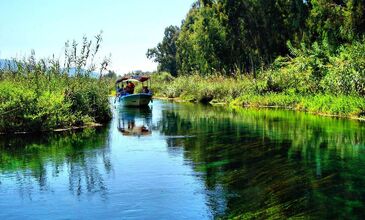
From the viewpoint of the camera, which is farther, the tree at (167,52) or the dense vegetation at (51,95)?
the tree at (167,52)

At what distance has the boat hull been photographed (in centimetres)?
4331

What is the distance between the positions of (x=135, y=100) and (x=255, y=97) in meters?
10.3

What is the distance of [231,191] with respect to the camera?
36.8 ft

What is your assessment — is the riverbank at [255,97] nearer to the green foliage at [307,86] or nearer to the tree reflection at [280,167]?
the green foliage at [307,86]

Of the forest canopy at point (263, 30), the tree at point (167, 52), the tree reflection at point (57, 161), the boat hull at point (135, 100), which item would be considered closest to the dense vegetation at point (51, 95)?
the tree reflection at point (57, 161)

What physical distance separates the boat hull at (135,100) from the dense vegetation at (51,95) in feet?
40.6

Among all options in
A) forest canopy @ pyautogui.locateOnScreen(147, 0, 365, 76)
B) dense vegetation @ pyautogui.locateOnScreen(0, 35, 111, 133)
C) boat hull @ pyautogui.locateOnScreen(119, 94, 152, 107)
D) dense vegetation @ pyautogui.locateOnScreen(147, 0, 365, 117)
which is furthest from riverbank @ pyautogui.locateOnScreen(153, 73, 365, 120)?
dense vegetation @ pyautogui.locateOnScreen(0, 35, 111, 133)

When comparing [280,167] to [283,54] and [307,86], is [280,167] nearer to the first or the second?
[307,86]

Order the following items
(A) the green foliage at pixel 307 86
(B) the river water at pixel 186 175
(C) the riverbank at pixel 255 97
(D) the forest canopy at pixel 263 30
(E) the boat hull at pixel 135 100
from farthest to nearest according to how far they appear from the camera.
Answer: (E) the boat hull at pixel 135 100, (D) the forest canopy at pixel 263 30, (A) the green foliage at pixel 307 86, (C) the riverbank at pixel 255 97, (B) the river water at pixel 186 175

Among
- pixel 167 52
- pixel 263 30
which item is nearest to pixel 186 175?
pixel 263 30

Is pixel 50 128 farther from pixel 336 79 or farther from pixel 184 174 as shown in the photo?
pixel 336 79

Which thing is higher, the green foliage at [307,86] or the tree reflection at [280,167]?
the green foliage at [307,86]

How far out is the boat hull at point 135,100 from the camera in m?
43.3

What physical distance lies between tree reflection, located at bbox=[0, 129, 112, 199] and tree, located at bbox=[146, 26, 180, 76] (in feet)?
280
